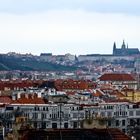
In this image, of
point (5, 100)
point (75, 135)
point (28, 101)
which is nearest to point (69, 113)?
point (28, 101)

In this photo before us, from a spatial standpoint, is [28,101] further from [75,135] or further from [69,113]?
[75,135]

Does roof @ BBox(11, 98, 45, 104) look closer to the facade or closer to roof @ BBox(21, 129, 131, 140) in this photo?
the facade

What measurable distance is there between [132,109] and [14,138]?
1709 inches

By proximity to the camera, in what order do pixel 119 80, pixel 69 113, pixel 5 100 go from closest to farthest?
1. pixel 69 113
2. pixel 5 100
3. pixel 119 80

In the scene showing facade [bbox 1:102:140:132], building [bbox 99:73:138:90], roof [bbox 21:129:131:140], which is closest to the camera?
roof [bbox 21:129:131:140]

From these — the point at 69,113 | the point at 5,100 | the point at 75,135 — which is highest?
the point at 75,135

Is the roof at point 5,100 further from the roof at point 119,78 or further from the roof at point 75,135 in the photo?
the roof at point 119,78

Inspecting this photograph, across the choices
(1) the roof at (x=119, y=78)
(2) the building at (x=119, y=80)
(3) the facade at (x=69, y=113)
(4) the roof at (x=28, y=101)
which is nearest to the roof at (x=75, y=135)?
(3) the facade at (x=69, y=113)

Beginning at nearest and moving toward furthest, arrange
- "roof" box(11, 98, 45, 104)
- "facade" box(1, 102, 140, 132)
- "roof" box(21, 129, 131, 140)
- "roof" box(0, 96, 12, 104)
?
1. "roof" box(21, 129, 131, 140)
2. "facade" box(1, 102, 140, 132)
3. "roof" box(11, 98, 45, 104)
4. "roof" box(0, 96, 12, 104)

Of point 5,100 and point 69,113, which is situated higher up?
point 5,100

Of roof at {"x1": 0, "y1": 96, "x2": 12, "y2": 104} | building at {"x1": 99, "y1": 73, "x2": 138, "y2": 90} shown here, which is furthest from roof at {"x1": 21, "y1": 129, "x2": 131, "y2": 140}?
building at {"x1": 99, "y1": 73, "x2": 138, "y2": 90}

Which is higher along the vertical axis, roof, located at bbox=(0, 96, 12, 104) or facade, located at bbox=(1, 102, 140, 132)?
roof, located at bbox=(0, 96, 12, 104)

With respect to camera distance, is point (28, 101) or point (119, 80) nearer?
point (28, 101)

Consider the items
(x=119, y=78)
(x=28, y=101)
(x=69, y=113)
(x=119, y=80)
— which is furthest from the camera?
(x=119, y=78)
